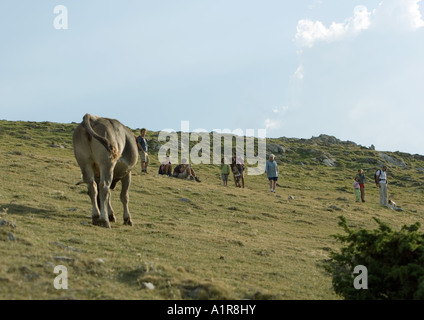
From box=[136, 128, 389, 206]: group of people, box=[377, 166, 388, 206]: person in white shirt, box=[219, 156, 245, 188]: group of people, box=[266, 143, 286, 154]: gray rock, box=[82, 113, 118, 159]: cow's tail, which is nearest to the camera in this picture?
box=[82, 113, 118, 159]: cow's tail

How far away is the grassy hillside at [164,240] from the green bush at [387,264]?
1.05 m

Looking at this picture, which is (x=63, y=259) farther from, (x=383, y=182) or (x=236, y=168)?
(x=383, y=182)

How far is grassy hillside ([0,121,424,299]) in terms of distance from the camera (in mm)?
8617

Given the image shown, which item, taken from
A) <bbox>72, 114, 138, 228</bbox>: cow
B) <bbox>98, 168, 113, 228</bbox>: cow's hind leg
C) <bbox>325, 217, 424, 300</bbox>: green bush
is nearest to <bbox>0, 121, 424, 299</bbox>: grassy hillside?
<bbox>98, 168, 113, 228</bbox>: cow's hind leg

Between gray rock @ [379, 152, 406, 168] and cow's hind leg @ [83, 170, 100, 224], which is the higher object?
gray rock @ [379, 152, 406, 168]

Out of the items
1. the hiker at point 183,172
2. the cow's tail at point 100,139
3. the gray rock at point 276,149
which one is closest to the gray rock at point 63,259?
the cow's tail at point 100,139

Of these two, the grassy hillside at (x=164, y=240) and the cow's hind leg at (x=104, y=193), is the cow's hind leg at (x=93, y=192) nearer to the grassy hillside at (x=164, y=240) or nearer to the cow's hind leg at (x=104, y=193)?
the cow's hind leg at (x=104, y=193)

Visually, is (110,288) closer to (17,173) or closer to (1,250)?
(1,250)

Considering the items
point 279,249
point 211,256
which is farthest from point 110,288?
point 279,249

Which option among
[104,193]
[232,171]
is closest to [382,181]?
[232,171]

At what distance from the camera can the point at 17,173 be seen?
73.2ft

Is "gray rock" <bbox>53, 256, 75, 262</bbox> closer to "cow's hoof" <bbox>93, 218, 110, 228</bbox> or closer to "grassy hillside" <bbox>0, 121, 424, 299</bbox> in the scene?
"grassy hillside" <bbox>0, 121, 424, 299</bbox>

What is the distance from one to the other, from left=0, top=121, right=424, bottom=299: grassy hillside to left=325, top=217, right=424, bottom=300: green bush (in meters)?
1.05
